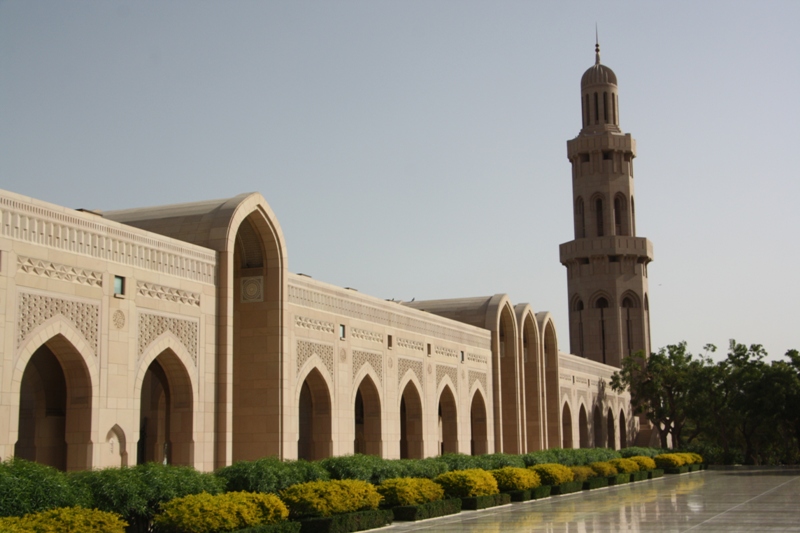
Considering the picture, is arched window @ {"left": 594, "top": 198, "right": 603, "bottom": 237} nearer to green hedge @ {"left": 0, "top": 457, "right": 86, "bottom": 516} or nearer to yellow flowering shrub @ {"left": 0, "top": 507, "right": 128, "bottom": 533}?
green hedge @ {"left": 0, "top": 457, "right": 86, "bottom": 516}

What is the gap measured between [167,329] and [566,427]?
29.4 meters

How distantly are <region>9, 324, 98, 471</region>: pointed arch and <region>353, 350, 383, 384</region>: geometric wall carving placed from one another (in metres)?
8.28

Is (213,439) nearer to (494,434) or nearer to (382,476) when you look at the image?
(382,476)

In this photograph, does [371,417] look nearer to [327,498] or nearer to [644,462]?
[327,498]

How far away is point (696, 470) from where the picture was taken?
40.7 meters

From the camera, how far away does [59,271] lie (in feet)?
52.1

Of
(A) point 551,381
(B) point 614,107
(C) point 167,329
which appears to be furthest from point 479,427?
(B) point 614,107

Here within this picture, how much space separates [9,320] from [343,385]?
35.4 feet

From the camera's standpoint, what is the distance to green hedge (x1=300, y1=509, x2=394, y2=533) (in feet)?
47.4

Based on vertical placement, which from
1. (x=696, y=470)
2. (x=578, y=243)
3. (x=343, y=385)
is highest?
→ (x=578, y=243)

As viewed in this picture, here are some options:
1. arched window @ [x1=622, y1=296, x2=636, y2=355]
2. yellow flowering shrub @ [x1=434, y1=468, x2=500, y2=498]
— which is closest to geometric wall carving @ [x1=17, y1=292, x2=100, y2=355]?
yellow flowering shrub @ [x1=434, y1=468, x2=500, y2=498]

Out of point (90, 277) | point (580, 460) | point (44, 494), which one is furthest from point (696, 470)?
point (44, 494)

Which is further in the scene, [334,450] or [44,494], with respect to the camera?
[334,450]

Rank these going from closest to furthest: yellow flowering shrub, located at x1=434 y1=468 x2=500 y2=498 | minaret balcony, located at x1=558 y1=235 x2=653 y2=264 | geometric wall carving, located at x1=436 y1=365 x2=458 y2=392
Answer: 1. yellow flowering shrub, located at x1=434 y1=468 x2=500 y2=498
2. geometric wall carving, located at x1=436 y1=365 x2=458 y2=392
3. minaret balcony, located at x1=558 y1=235 x2=653 y2=264
